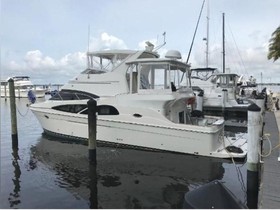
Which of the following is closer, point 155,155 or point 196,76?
point 155,155

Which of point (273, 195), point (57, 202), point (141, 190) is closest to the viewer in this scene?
point (273, 195)

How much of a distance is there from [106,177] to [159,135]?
10.3 ft

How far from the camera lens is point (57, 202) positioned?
317 inches

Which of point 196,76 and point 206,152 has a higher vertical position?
point 196,76

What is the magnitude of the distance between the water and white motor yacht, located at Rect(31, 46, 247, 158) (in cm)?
57

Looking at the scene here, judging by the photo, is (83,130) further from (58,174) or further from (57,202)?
→ (57,202)

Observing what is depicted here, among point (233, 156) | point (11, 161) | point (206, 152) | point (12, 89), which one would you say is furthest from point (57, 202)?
point (12, 89)

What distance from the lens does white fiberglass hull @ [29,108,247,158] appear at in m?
11.7

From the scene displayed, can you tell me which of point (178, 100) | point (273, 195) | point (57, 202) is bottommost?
point (57, 202)

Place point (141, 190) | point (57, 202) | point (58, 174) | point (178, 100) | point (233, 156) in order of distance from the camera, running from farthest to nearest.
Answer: point (178, 100)
point (233, 156)
point (58, 174)
point (141, 190)
point (57, 202)

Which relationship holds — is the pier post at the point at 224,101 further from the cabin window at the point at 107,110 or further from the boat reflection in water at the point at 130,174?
the cabin window at the point at 107,110

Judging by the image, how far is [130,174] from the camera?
10242 mm

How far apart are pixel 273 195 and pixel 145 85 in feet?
24.8

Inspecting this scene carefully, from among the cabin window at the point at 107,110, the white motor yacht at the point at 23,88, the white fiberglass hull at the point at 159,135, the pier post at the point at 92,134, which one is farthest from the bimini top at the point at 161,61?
the white motor yacht at the point at 23,88
